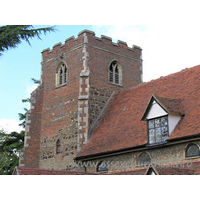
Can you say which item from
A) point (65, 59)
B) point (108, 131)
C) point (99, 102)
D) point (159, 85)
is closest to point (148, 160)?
point (108, 131)

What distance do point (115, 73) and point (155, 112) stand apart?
8.32m

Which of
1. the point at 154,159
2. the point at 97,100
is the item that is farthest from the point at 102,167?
the point at 97,100

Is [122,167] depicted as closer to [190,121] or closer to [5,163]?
[190,121]

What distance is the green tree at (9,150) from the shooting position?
3037 cm

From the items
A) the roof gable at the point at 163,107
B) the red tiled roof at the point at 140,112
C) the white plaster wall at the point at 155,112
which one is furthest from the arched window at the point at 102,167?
the white plaster wall at the point at 155,112

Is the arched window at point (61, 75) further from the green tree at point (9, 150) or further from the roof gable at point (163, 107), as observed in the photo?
the green tree at point (9, 150)

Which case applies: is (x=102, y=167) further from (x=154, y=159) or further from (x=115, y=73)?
(x=115, y=73)

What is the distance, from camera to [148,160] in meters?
15.7

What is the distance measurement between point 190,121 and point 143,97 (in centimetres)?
515

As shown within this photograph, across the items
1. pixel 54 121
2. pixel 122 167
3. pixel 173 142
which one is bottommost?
pixel 122 167

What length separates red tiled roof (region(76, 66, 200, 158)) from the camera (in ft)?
50.1

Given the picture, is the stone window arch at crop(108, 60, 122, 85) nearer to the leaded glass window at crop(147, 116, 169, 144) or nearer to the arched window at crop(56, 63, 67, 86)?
the arched window at crop(56, 63, 67, 86)

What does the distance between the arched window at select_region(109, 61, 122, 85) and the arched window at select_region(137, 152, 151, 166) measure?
8.13m

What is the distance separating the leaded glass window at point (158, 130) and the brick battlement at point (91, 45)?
8.60m
